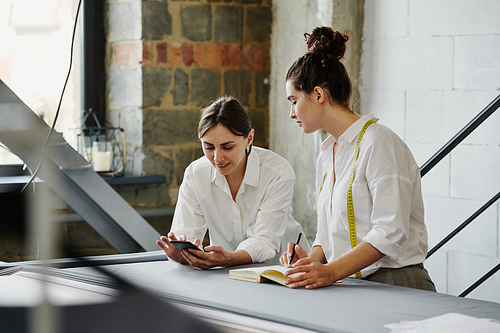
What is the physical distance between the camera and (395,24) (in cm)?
297

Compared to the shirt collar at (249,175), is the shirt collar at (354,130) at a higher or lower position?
higher

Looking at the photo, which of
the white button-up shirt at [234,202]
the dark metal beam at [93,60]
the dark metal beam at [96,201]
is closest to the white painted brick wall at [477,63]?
the white button-up shirt at [234,202]

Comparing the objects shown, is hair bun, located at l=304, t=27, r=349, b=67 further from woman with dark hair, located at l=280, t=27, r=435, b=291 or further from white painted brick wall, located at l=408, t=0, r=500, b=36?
white painted brick wall, located at l=408, t=0, r=500, b=36

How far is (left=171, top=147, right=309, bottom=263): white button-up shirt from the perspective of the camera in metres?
1.99

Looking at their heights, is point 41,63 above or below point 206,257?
above

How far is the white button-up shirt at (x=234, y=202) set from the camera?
1990 millimetres

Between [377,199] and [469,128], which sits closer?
[377,199]

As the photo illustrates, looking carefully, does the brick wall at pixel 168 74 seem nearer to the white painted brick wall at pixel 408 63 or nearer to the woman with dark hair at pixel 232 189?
the white painted brick wall at pixel 408 63

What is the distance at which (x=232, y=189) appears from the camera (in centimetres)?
207

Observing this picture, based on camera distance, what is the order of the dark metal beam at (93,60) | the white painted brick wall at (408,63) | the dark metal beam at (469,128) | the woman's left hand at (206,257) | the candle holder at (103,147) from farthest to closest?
1. the dark metal beam at (93,60)
2. the candle holder at (103,147)
3. the white painted brick wall at (408,63)
4. the dark metal beam at (469,128)
5. the woman's left hand at (206,257)

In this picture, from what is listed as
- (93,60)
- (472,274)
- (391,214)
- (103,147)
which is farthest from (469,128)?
(93,60)

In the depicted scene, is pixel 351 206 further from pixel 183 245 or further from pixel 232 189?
pixel 232 189

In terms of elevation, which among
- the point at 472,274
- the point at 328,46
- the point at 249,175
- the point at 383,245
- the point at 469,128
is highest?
the point at 328,46

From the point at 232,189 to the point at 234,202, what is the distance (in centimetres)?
6
